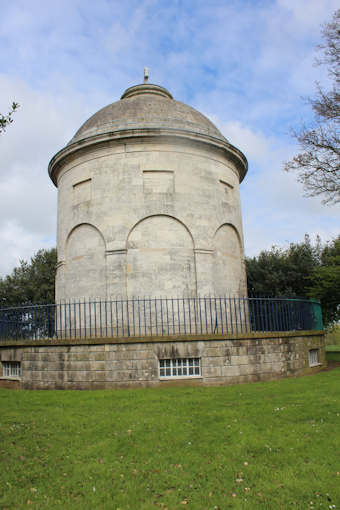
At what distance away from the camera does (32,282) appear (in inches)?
1280

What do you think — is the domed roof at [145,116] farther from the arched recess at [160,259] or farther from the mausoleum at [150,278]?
the arched recess at [160,259]

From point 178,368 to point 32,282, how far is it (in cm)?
2435

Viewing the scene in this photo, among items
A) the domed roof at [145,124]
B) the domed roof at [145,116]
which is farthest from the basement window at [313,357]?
the domed roof at [145,116]

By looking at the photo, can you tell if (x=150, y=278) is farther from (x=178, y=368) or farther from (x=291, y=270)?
(x=291, y=270)

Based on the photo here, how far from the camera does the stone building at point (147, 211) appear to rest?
1377 cm

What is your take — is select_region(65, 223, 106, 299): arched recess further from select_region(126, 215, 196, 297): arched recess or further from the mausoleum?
select_region(126, 215, 196, 297): arched recess

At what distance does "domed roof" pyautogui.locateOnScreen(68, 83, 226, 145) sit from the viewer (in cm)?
1493

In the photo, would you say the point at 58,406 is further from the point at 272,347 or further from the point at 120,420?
the point at 272,347

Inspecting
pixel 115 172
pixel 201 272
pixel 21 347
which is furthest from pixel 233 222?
pixel 21 347

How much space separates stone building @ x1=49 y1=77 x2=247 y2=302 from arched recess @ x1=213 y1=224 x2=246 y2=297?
0.04 m

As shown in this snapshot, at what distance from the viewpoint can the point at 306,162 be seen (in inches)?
612

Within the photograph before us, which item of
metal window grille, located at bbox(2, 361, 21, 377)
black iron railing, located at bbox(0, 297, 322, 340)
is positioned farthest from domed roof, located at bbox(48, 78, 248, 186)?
metal window grille, located at bbox(2, 361, 21, 377)

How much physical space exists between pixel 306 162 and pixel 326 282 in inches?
262

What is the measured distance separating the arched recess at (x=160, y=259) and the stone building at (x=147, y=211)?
34 mm
